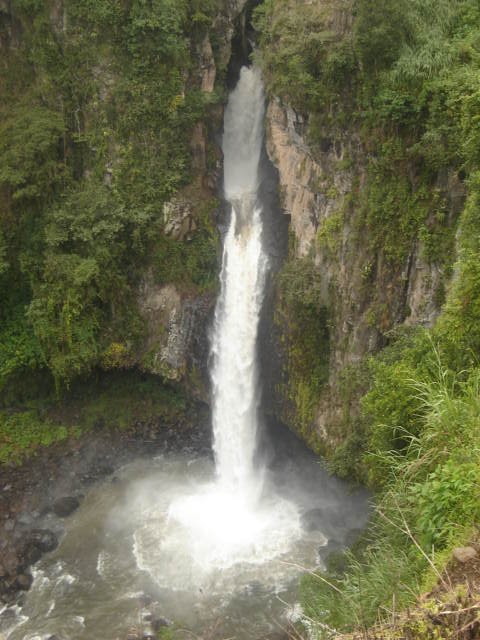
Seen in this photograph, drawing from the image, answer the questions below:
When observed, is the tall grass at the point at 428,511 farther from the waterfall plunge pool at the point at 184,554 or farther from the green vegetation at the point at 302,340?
the green vegetation at the point at 302,340

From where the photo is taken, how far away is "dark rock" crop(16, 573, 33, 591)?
13.7 m

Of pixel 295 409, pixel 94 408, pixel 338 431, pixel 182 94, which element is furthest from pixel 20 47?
pixel 338 431

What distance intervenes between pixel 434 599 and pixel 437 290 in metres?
7.63

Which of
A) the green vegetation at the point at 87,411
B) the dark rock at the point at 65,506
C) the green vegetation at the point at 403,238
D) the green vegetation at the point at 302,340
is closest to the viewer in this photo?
the green vegetation at the point at 403,238

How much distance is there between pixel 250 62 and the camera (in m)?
19.2

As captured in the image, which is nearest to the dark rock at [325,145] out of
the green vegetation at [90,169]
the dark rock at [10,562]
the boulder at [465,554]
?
the green vegetation at [90,169]

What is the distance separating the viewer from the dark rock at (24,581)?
13.7m

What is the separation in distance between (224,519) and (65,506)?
4812mm

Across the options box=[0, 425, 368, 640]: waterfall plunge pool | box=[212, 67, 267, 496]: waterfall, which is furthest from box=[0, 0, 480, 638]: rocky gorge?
box=[0, 425, 368, 640]: waterfall plunge pool

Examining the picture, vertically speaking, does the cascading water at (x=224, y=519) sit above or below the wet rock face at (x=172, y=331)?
below

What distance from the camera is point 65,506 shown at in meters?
16.2

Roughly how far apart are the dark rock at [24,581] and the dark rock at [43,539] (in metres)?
0.87

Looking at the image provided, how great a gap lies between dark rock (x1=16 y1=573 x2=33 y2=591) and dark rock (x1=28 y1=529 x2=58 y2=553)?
0.87 metres

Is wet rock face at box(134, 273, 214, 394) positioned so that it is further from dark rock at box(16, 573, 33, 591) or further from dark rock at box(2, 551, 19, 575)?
dark rock at box(16, 573, 33, 591)
